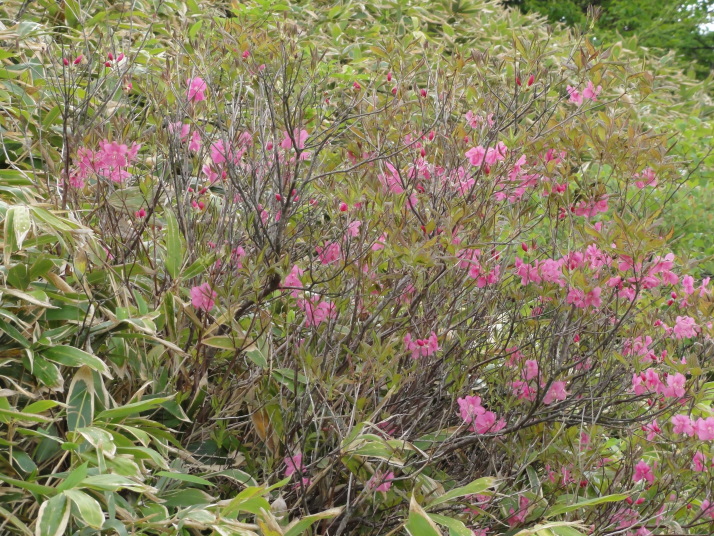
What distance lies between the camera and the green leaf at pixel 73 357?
5.82 feet

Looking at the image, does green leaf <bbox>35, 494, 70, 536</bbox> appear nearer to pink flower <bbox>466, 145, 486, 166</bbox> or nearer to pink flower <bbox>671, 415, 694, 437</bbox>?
pink flower <bbox>466, 145, 486, 166</bbox>

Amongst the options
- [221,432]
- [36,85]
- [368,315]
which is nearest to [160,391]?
[221,432]

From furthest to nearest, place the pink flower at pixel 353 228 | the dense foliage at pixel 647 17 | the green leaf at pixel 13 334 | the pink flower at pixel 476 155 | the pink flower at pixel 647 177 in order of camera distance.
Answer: the dense foliage at pixel 647 17, the pink flower at pixel 647 177, the pink flower at pixel 476 155, the pink flower at pixel 353 228, the green leaf at pixel 13 334

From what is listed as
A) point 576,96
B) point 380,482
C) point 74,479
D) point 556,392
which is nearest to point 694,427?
point 556,392

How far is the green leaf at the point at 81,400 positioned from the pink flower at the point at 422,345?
784 mm

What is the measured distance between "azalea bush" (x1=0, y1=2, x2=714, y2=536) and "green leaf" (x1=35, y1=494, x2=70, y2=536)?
4 centimetres

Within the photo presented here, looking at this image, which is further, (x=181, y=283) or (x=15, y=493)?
(x=181, y=283)

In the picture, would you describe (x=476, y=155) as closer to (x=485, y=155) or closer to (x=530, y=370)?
(x=485, y=155)

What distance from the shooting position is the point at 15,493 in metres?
1.68

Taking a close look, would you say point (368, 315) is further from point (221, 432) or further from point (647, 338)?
point (647, 338)

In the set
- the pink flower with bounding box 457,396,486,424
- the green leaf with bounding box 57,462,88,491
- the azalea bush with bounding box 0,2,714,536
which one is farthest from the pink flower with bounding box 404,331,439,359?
the green leaf with bounding box 57,462,88,491

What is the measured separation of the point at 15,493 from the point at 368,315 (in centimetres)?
98

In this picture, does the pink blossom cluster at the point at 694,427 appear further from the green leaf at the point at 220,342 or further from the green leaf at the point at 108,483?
the green leaf at the point at 108,483

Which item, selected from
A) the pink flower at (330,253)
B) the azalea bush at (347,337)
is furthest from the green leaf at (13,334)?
the pink flower at (330,253)
